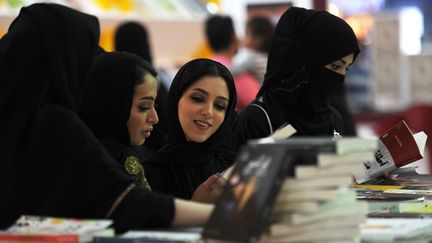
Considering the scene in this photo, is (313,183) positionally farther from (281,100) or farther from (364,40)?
(364,40)

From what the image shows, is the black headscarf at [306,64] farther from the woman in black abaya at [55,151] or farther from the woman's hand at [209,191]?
the woman in black abaya at [55,151]

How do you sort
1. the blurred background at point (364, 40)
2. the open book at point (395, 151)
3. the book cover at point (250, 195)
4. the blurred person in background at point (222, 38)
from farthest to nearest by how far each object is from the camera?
the blurred background at point (364, 40)
the blurred person in background at point (222, 38)
the open book at point (395, 151)
the book cover at point (250, 195)

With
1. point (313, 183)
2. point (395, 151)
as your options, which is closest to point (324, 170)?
point (313, 183)

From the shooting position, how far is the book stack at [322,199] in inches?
86.2

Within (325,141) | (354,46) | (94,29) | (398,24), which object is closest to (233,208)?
(325,141)

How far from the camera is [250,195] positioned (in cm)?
216

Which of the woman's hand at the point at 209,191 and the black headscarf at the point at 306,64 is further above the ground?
the black headscarf at the point at 306,64

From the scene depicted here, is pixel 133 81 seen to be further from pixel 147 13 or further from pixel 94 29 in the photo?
pixel 147 13

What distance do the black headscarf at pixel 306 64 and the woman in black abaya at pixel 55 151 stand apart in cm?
149

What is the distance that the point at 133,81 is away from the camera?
10.6ft

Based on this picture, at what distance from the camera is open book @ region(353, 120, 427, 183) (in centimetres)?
359

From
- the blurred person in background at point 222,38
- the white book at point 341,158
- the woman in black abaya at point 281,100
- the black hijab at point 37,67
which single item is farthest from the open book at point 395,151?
the blurred person in background at point 222,38

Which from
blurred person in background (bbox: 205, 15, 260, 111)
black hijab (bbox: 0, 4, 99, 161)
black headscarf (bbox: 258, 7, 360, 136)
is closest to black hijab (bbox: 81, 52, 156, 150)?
black hijab (bbox: 0, 4, 99, 161)

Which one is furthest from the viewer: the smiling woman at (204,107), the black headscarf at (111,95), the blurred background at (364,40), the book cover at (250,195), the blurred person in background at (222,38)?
the blurred background at (364,40)
